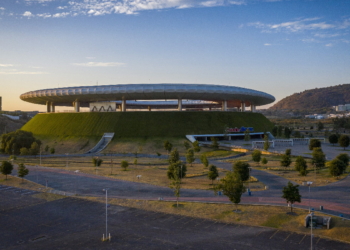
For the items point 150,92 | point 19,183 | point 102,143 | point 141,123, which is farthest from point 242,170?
point 141,123

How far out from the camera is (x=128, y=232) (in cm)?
2631

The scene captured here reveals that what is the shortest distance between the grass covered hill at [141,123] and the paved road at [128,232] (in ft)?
218

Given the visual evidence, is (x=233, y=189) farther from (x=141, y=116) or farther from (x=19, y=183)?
(x=141, y=116)

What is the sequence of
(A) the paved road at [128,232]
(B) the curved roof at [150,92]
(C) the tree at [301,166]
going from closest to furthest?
1. (A) the paved road at [128,232]
2. (C) the tree at [301,166]
3. (B) the curved roof at [150,92]

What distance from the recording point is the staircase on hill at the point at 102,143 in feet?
290

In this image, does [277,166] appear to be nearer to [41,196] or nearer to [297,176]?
[297,176]

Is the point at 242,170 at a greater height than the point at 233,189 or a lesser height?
greater

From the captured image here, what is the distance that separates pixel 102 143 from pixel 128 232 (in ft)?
231

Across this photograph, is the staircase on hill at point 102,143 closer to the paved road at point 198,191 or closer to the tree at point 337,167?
the paved road at point 198,191

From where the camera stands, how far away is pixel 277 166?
57.6m

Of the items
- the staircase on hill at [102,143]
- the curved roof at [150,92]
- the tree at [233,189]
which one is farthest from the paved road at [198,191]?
the curved roof at [150,92]

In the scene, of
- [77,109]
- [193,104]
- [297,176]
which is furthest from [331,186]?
[193,104]

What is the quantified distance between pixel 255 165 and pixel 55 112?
88400mm

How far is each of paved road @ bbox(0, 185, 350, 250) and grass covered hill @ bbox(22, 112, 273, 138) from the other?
218ft
